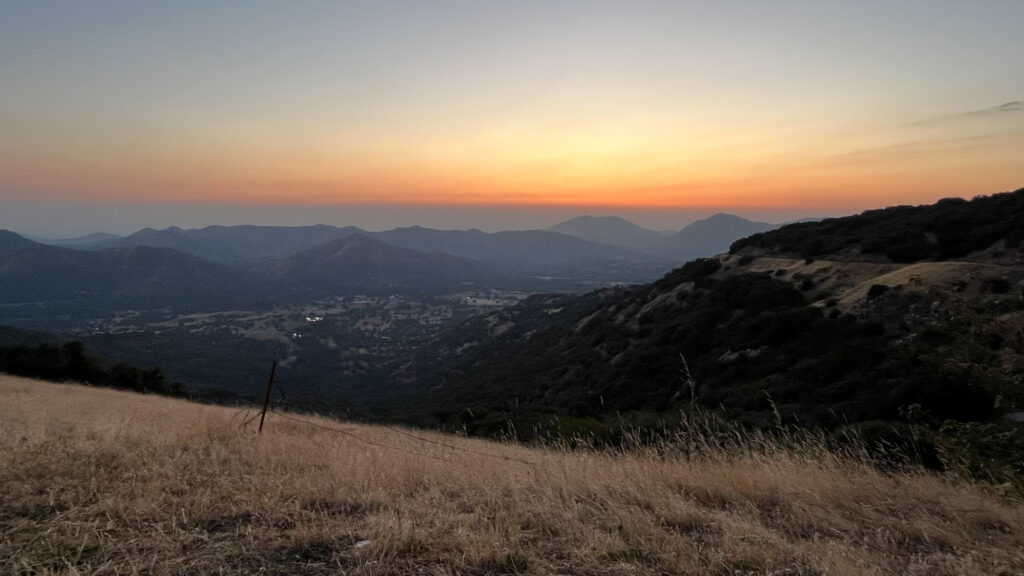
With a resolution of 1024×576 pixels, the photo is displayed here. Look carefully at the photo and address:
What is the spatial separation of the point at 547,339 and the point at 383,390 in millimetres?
29699

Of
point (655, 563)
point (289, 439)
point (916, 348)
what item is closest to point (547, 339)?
point (916, 348)

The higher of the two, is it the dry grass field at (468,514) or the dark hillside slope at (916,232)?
the dark hillside slope at (916,232)

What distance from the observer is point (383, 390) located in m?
69.3

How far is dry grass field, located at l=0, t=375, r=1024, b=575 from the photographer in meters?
3.18

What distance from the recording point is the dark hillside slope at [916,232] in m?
25.3

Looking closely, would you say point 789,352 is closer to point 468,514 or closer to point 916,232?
point 916,232

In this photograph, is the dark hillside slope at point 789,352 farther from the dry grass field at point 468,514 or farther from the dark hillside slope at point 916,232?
the dry grass field at point 468,514

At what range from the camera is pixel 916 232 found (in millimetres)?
30719

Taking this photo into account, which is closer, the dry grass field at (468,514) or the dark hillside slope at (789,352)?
the dry grass field at (468,514)

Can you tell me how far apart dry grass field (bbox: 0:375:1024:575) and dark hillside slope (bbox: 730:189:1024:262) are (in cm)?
2793

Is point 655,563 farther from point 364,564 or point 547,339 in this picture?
point 547,339

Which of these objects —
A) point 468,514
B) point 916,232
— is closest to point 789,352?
point 916,232

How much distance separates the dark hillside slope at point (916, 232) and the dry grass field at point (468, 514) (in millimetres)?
27925

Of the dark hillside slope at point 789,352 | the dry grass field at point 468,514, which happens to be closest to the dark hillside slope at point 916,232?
the dark hillside slope at point 789,352
